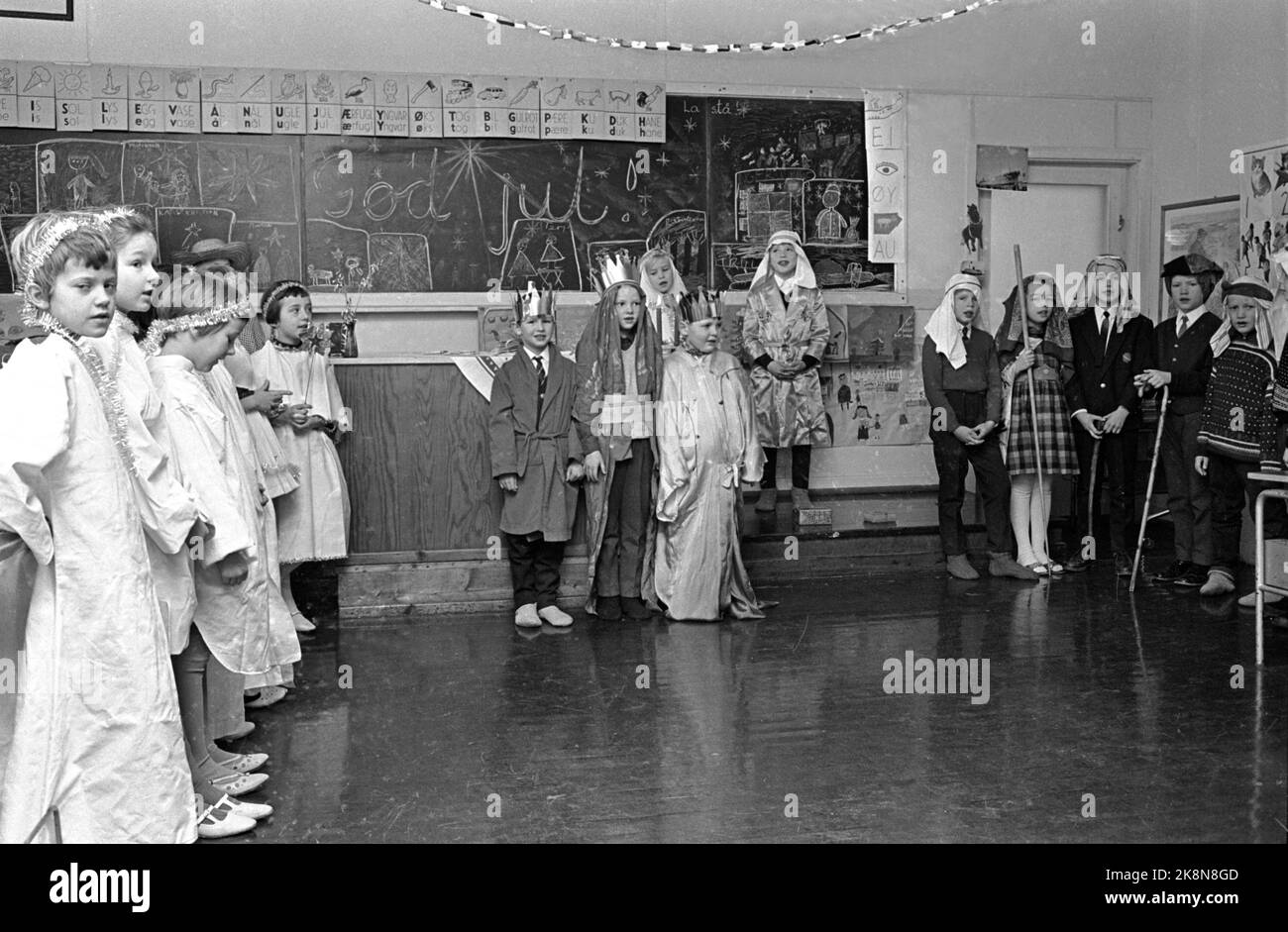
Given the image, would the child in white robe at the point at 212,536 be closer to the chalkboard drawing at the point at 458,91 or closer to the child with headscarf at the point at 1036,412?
the chalkboard drawing at the point at 458,91

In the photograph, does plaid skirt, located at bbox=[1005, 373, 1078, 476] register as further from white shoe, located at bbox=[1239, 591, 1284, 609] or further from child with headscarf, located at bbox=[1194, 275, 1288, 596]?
white shoe, located at bbox=[1239, 591, 1284, 609]

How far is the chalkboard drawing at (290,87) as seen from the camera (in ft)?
24.0

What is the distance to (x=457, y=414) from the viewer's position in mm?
6281

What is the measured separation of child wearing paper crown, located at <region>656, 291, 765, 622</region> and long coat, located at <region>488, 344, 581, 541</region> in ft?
1.45

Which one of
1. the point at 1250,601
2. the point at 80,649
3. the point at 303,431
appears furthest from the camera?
the point at 1250,601

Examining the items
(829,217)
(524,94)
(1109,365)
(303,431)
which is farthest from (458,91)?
(1109,365)

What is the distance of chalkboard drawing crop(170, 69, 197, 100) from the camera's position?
7219 mm

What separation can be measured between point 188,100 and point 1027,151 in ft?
17.0

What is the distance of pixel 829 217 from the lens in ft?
26.5

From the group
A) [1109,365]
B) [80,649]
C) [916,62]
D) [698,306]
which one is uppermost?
[916,62]

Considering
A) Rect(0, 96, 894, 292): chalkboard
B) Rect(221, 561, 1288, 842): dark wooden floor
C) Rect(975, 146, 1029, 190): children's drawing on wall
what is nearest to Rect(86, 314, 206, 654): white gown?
Rect(221, 561, 1288, 842): dark wooden floor

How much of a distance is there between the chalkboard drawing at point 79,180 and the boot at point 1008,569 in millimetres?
5313

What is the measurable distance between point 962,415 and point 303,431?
348cm

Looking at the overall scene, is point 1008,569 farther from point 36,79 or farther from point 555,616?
point 36,79
